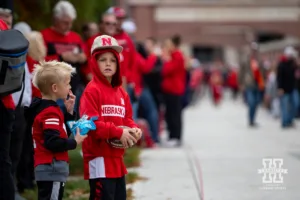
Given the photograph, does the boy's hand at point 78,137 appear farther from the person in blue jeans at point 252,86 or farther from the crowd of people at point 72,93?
the person in blue jeans at point 252,86

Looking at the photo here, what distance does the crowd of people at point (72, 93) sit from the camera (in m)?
5.71

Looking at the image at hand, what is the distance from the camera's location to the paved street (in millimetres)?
8055

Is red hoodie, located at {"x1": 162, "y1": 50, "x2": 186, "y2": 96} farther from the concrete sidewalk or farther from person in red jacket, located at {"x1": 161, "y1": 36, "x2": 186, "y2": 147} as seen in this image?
the concrete sidewalk

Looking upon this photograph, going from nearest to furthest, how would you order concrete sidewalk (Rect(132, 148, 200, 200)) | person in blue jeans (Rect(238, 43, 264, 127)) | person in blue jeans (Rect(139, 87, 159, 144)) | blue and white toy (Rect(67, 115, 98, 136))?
blue and white toy (Rect(67, 115, 98, 136)), concrete sidewalk (Rect(132, 148, 200, 200)), person in blue jeans (Rect(139, 87, 159, 144)), person in blue jeans (Rect(238, 43, 264, 127))

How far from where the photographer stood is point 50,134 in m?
5.59

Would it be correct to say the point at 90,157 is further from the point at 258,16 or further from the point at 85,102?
the point at 258,16

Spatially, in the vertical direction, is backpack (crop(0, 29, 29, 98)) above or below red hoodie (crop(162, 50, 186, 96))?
above

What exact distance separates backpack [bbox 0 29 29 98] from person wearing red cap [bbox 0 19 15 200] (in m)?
0.29

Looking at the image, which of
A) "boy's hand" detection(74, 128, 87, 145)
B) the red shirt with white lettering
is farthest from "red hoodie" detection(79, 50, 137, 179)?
the red shirt with white lettering

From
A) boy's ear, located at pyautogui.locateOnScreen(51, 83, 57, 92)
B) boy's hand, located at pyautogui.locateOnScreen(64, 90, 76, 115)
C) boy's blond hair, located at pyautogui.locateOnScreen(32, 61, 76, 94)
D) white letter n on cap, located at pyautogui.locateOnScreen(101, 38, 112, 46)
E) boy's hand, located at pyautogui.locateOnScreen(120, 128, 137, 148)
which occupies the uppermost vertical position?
white letter n on cap, located at pyautogui.locateOnScreen(101, 38, 112, 46)

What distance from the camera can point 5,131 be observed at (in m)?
6.11

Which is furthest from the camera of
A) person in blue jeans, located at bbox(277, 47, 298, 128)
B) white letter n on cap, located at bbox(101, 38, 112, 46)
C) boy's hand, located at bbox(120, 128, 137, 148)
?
person in blue jeans, located at bbox(277, 47, 298, 128)

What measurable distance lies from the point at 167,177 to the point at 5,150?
3.53 m

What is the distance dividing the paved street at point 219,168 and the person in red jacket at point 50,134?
224 cm
